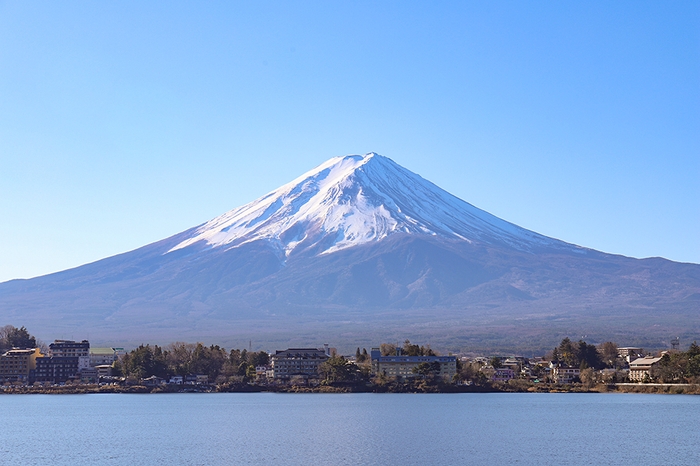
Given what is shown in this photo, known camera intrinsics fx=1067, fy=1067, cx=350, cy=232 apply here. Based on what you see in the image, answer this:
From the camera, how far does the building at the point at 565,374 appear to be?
70981mm

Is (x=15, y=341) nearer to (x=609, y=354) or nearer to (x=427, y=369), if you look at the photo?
(x=427, y=369)

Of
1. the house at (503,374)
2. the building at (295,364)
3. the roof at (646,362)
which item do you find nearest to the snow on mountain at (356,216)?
the house at (503,374)

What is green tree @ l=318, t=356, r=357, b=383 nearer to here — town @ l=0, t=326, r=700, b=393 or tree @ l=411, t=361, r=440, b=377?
town @ l=0, t=326, r=700, b=393

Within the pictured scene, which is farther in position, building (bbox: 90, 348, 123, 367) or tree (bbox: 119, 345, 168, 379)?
building (bbox: 90, 348, 123, 367)

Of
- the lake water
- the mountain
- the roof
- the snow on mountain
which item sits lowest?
the lake water

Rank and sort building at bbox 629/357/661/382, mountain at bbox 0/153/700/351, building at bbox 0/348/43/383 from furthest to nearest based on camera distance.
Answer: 1. mountain at bbox 0/153/700/351
2. building at bbox 0/348/43/383
3. building at bbox 629/357/661/382

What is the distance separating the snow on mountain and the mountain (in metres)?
0.35

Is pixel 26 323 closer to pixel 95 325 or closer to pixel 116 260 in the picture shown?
pixel 95 325

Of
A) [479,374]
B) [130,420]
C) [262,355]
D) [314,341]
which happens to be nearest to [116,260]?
[314,341]

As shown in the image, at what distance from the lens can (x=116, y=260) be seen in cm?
17775

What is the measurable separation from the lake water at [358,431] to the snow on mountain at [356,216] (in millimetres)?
110868

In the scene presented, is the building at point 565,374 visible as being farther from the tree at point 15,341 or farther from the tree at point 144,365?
the tree at point 15,341

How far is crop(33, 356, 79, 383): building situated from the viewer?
74.2 m

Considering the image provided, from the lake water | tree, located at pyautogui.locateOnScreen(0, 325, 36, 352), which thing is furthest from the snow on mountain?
the lake water
